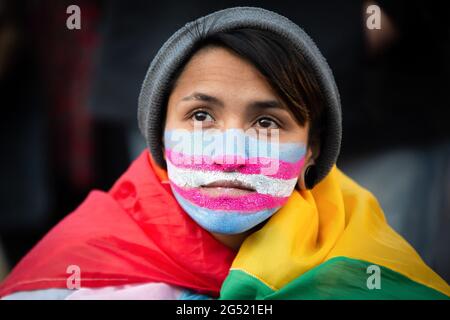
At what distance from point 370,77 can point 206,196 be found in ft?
2.38

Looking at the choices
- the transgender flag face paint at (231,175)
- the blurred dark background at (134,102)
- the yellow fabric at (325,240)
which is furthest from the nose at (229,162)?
the blurred dark background at (134,102)

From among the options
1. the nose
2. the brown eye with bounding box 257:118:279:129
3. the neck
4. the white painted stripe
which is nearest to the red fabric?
the neck

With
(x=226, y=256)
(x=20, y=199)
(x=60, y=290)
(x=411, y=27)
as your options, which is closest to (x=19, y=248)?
(x=20, y=199)

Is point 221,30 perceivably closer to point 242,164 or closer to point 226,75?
point 226,75

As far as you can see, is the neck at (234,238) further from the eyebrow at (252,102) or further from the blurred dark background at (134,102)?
the blurred dark background at (134,102)

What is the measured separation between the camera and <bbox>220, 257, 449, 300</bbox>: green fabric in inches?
68.2

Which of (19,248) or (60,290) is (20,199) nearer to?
(19,248)

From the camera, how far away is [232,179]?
1.71 m

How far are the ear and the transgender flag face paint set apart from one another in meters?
0.08

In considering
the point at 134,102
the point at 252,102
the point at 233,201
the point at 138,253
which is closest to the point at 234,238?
the point at 233,201

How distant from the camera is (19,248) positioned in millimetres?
2189

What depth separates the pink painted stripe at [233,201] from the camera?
1.72 m

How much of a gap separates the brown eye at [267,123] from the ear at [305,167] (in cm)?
18

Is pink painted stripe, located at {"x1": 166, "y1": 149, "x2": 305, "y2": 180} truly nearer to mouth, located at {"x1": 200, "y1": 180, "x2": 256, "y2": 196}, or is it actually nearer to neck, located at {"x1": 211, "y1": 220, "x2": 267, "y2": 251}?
mouth, located at {"x1": 200, "y1": 180, "x2": 256, "y2": 196}
